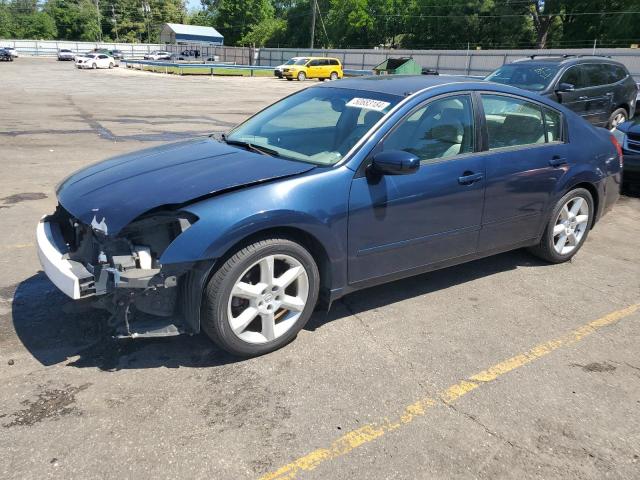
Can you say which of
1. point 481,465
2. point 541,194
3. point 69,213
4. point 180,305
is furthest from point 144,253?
point 541,194

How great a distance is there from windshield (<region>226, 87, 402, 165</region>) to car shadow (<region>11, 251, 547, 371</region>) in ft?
3.93

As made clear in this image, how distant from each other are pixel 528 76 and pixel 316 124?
7182mm

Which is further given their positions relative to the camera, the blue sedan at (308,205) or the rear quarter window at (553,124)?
the rear quarter window at (553,124)

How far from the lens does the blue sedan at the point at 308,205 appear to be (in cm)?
306

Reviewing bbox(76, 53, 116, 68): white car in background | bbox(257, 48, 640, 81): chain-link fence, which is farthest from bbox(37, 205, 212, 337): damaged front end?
bbox(76, 53, 116, 68): white car in background

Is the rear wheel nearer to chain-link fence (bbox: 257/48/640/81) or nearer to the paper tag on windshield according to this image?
the paper tag on windshield

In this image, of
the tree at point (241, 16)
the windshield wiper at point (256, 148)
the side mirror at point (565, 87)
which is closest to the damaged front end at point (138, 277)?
the windshield wiper at point (256, 148)

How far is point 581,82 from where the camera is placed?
10133 mm

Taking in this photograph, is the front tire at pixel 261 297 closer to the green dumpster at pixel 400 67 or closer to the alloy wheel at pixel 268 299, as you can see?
the alloy wheel at pixel 268 299

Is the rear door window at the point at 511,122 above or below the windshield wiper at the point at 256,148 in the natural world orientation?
above

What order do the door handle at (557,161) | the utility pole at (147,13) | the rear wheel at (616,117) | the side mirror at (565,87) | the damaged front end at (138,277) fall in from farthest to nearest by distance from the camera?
1. the utility pole at (147,13)
2. the rear wheel at (616,117)
3. the side mirror at (565,87)
4. the door handle at (557,161)
5. the damaged front end at (138,277)

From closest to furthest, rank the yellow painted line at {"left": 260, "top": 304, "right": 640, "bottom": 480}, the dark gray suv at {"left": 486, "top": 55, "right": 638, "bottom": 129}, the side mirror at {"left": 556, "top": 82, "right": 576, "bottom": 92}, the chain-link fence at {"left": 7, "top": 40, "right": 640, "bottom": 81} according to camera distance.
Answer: the yellow painted line at {"left": 260, "top": 304, "right": 640, "bottom": 480}, the side mirror at {"left": 556, "top": 82, "right": 576, "bottom": 92}, the dark gray suv at {"left": 486, "top": 55, "right": 638, "bottom": 129}, the chain-link fence at {"left": 7, "top": 40, "right": 640, "bottom": 81}

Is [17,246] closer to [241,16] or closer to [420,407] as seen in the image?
[420,407]

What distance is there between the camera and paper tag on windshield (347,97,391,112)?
387 centimetres
